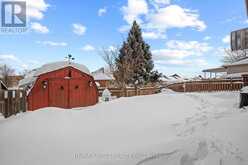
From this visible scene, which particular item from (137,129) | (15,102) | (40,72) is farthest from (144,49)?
(137,129)

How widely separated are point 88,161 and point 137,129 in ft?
6.88

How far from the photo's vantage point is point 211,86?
21812 mm

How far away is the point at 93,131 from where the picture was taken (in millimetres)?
6633

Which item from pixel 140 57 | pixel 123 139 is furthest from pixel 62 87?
pixel 140 57

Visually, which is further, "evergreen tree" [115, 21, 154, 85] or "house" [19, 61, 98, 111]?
"evergreen tree" [115, 21, 154, 85]

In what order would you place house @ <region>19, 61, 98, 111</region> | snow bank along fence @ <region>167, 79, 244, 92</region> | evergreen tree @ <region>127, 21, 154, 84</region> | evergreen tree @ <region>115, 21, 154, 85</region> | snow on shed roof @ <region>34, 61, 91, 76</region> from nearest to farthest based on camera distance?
house @ <region>19, 61, 98, 111</region>, snow on shed roof @ <region>34, 61, 91, 76</region>, snow bank along fence @ <region>167, 79, 244, 92</region>, evergreen tree @ <region>115, 21, 154, 85</region>, evergreen tree @ <region>127, 21, 154, 84</region>

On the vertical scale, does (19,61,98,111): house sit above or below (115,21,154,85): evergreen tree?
below

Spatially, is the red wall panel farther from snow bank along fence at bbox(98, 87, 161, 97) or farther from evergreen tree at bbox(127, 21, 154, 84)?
evergreen tree at bbox(127, 21, 154, 84)

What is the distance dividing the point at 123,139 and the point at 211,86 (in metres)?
17.3

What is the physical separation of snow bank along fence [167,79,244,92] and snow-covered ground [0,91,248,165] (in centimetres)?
1331

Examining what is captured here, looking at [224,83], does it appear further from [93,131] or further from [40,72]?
[93,131]

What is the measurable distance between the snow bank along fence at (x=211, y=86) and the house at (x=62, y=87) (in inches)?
294

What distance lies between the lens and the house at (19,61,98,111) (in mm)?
18859

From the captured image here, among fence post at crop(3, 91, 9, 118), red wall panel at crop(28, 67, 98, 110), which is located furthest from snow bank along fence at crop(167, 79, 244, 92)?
fence post at crop(3, 91, 9, 118)
